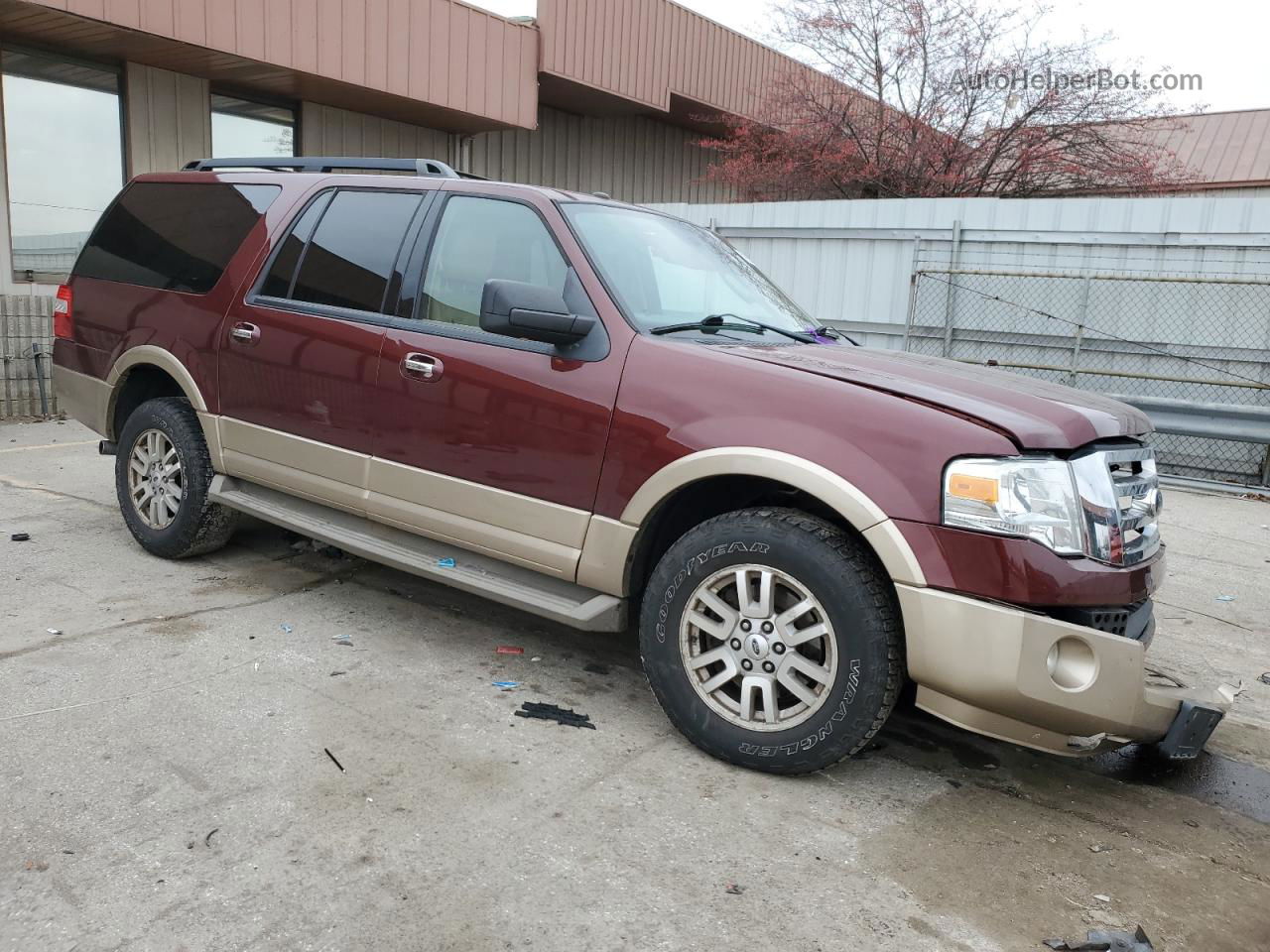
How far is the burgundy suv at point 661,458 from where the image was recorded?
2.85 meters

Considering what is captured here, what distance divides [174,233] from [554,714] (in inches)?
129

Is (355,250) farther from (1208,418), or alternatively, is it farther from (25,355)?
(1208,418)

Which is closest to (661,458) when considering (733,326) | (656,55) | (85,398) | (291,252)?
(733,326)

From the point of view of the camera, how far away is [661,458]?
3312mm

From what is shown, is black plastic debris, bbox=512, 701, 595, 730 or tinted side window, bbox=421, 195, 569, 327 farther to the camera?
tinted side window, bbox=421, 195, 569, 327

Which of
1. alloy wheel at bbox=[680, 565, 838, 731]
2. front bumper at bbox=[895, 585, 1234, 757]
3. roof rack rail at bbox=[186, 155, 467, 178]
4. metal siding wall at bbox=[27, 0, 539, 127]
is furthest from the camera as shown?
metal siding wall at bbox=[27, 0, 539, 127]

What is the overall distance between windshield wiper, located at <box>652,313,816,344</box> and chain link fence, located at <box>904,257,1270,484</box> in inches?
260

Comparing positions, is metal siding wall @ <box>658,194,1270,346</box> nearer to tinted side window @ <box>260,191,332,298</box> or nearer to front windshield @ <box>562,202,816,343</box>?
front windshield @ <box>562,202,816,343</box>

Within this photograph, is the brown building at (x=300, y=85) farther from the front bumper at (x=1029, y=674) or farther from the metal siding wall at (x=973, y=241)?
the front bumper at (x=1029, y=674)

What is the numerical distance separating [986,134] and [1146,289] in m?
6.46

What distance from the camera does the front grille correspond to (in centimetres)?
289

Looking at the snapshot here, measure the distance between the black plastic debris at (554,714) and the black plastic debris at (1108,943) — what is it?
1.65 m

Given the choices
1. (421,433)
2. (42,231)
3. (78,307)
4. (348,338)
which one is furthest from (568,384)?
(42,231)

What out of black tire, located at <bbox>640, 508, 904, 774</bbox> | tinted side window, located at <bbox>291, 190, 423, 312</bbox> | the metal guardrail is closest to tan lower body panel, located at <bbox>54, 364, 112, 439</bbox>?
tinted side window, located at <bbox>291, 190, 423, 312</bbox>
